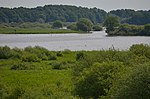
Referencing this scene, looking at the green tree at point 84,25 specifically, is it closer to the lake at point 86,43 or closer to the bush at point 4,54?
the lake at point 86,43

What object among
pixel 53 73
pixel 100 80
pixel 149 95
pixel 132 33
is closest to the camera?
pixel 149 95

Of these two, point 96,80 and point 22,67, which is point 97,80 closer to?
point 96,80

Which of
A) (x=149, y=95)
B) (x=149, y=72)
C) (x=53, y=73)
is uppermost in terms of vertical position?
(x=149, y=72)

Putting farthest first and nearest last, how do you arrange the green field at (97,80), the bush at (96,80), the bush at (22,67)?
the bush at (22,67) → the bush at (96,80) → the green field at (97,80)

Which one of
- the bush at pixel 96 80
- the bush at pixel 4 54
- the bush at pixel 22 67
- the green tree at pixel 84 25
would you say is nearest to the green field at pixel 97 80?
the bush at pixel 96 80

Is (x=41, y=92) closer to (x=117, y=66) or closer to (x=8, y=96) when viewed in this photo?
(x=8, y=96)

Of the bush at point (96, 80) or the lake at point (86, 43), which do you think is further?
the lake at point (86, 43)

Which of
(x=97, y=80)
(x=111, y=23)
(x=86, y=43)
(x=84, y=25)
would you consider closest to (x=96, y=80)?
(x=97, y=80)

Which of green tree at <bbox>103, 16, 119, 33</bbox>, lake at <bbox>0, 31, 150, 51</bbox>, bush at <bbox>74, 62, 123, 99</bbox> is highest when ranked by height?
green tree at <bbox>103, 16, 119, 33</bbox>

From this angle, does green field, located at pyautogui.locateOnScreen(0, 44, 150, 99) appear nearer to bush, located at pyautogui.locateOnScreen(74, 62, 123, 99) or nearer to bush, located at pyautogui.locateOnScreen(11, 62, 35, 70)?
bush, located at pyautogui.locateOnScreen(74, 62, 123, 99)

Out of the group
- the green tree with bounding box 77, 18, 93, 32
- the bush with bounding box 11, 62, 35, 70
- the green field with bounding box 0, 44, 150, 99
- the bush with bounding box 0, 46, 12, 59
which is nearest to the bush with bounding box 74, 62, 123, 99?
A: the green field with bounding box 0, 44, 150, 99

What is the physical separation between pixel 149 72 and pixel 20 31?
15845 centimetres

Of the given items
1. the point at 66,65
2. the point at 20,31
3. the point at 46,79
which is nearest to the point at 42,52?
the point at 66,65

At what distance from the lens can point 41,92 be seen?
2500 cm
